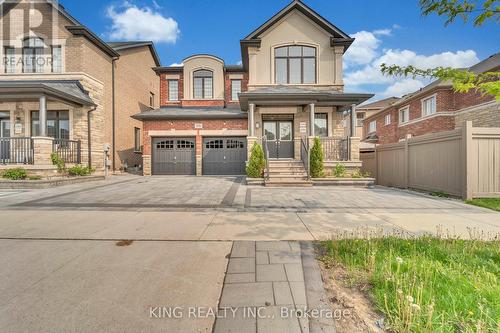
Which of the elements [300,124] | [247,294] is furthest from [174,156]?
[247,294]

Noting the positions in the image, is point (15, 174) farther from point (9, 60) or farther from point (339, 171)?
point (339, 171)

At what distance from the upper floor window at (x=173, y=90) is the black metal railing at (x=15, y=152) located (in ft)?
31.5

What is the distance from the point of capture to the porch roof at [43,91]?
1060cm

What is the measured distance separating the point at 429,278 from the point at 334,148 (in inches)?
416

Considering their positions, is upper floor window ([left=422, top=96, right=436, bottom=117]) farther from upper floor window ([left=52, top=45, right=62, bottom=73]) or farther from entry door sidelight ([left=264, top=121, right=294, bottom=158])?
upper floor window ([left=52, top=45, right=62, bottom=73])

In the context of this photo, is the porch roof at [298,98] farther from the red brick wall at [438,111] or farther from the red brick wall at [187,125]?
the red brick wall at [438,111]

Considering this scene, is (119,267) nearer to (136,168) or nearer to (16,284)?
(16,284)

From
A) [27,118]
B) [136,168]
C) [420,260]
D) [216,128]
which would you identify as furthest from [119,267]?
[136,168]

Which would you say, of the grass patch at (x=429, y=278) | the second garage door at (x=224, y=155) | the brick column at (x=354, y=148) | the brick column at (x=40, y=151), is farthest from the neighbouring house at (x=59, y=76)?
the grass patch at (x=429, y=278)

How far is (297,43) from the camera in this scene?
587 inches

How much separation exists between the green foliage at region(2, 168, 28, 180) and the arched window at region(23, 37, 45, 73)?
702 centimetres

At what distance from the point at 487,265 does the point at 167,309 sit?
3.74m

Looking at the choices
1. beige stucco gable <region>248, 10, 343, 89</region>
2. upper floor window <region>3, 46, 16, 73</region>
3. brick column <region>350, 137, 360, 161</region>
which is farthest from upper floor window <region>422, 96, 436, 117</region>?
upper floor window <region>3, 46, 16, 73</region>

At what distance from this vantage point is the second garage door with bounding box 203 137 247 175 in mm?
15562
